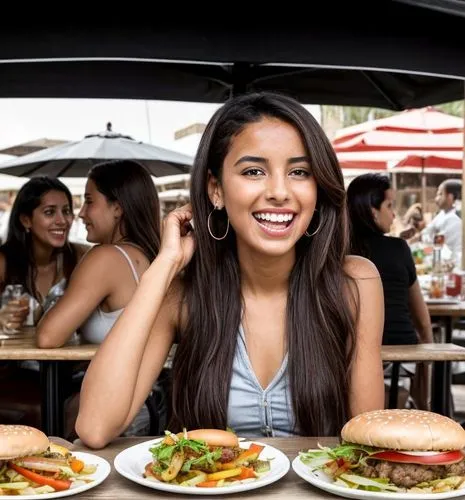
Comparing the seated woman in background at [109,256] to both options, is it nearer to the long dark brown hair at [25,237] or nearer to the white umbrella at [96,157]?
the long dark brown hair at [25,237]

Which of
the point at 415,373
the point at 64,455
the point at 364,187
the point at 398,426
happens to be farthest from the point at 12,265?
the point at 398,426

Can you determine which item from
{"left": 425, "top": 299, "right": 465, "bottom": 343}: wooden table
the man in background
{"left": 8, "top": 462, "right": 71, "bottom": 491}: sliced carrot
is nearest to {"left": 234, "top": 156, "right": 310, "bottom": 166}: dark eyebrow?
{"left": 8, "top": 462, "right": 71, "bottom": 491}: sliced carrot

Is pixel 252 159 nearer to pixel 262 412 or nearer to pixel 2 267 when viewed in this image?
pixel 262 412

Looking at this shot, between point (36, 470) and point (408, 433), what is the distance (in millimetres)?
775

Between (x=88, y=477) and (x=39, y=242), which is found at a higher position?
(x=39, y=242)

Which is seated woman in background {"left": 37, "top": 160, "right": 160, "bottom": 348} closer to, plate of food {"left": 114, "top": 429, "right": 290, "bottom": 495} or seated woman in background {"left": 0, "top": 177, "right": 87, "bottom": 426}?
seated woman in background {"left": 0, "top": 177, "right": 87, "bottom": 426}

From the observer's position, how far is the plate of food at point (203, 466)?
5.27 ft

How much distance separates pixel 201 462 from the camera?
1642 mm

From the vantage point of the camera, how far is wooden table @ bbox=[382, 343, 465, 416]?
3.59 m

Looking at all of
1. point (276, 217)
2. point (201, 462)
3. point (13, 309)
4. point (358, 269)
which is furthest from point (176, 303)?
point (13, 309)

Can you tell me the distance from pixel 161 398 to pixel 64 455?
2.03 metres

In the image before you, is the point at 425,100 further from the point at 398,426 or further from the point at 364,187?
the point at 398,426

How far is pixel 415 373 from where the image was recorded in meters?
5.04

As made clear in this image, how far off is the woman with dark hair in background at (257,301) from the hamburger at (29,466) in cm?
41
